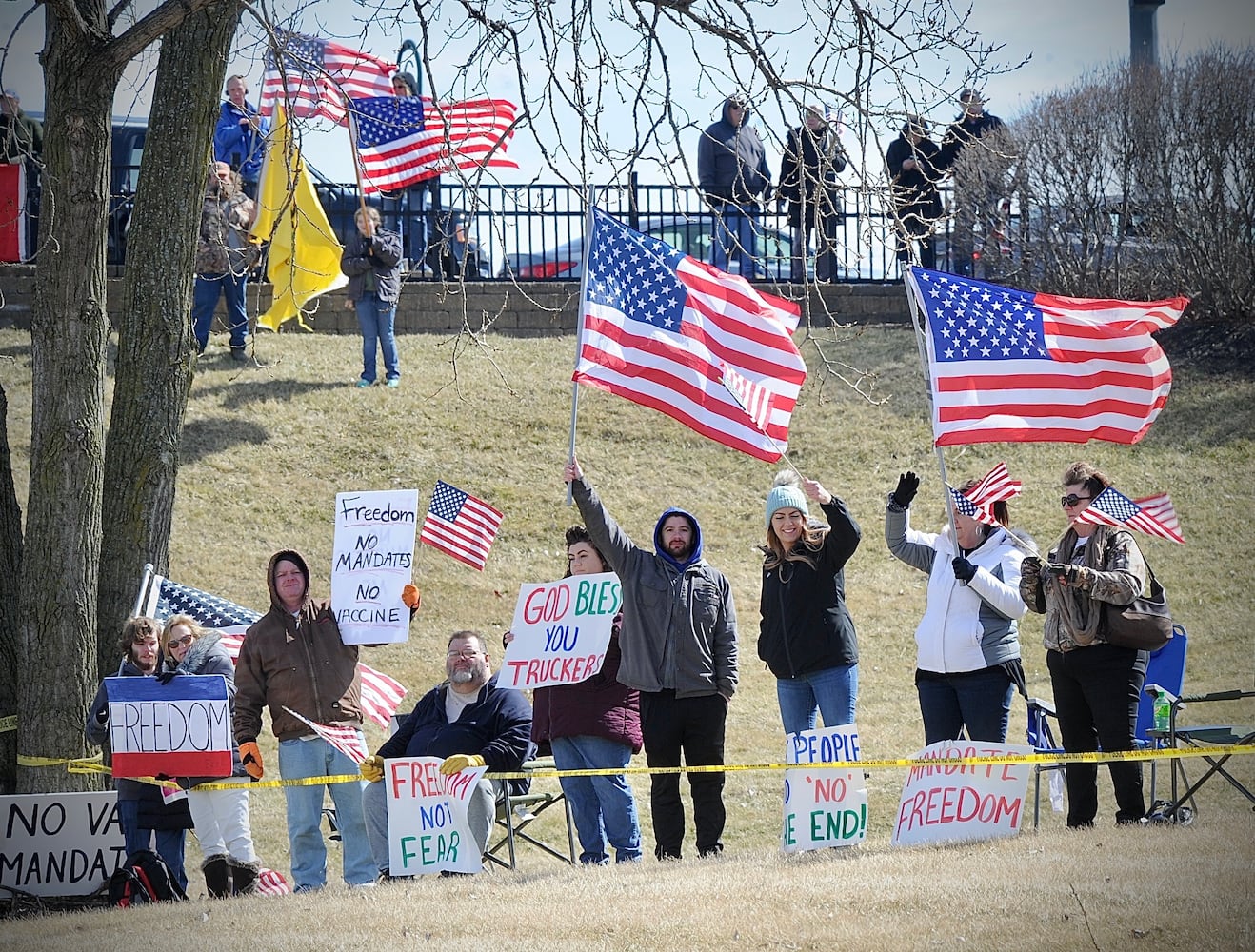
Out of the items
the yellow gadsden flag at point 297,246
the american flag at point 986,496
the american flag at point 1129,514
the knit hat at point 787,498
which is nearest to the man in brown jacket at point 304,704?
the knit hat at point 787,498

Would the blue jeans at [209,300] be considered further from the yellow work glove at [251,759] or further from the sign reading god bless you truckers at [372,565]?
the yellow work glove at [251,759]

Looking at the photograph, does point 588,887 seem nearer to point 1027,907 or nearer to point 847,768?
point 847,768

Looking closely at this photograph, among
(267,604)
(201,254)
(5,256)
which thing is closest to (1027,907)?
(5,256)

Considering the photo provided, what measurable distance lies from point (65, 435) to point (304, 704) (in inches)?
80.8

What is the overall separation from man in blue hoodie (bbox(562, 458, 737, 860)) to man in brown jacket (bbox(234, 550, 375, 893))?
5.35ft

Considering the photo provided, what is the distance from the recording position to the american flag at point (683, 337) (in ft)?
27.6

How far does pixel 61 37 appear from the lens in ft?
28.7

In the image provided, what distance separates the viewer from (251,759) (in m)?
8.39

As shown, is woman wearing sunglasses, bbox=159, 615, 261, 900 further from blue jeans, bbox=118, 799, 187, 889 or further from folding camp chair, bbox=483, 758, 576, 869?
folding camp chair, bbox=483, 758, 576, 869

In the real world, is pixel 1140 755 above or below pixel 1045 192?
below

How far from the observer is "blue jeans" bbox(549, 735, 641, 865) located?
313 inches

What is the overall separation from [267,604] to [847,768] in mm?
8118

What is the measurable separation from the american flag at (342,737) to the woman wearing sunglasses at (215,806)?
44 centimetres

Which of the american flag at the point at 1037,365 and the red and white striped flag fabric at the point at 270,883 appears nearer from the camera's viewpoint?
the american flag at the point at 1037,365
